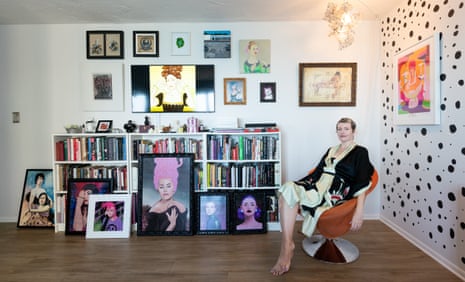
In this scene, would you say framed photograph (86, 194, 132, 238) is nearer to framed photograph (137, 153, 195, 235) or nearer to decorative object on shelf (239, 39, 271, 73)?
framed photograph (137, 153, 195, 235)

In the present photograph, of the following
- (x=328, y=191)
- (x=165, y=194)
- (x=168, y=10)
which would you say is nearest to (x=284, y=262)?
(x=328, y=191)

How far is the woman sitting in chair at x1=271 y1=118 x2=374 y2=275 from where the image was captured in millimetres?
2049

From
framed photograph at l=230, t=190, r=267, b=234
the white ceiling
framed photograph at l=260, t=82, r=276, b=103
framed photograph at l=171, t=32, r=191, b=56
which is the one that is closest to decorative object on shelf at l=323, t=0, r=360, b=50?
the white ceiling

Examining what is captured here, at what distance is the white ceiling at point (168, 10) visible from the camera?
2.59 metres

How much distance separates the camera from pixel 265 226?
280cm

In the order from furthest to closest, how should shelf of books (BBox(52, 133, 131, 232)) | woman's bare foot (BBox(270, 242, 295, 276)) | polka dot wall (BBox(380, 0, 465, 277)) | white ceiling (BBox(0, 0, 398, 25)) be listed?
1. shelf of books (BBox(52, 133, 131, 232))
2. white ceiling (BBox(0, 0, 398, 25))
3. woman's bare foot (BBox(270, 242, 295, 276))
4. polka dot wall (BBox(380, 0, 465, 277))

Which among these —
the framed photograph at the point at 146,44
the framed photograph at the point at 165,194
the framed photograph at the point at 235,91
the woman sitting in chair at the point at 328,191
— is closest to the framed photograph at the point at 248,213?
the framed photograph at the point at 165,194

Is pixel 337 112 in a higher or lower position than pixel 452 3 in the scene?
lower

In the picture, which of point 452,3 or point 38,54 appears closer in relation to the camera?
point 452,3

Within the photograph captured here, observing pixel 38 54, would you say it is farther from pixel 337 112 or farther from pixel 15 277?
pixel 337 112

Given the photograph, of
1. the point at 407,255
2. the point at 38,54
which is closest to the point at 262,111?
the point at 407,255

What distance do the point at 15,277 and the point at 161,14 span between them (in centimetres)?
278

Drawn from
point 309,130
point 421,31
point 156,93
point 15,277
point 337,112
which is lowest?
point 15,277

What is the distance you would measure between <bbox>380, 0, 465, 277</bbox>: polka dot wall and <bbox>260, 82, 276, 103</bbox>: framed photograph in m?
1.28
